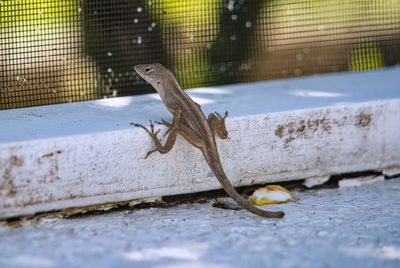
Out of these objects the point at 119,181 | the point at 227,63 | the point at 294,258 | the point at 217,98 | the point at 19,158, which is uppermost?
the point at 227,63

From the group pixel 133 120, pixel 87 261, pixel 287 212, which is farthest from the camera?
pixel 133 120

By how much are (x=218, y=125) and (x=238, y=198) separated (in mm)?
491

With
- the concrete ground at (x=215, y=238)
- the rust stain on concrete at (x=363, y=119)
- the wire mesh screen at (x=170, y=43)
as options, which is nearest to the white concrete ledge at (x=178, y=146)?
the rust stain on concrete at (x=363, y=119)

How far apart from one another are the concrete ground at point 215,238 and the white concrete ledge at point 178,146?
173 mm

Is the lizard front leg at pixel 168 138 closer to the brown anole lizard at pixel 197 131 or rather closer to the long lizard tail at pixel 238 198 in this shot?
the brown anole lizard at pixel 197 131

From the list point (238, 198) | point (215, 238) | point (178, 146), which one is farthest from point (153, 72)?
point (215, 238)

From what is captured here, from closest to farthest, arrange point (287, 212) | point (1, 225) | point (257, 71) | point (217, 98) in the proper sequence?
point (1, 225)
point (287, 212)
point (217, 98)
point (257, 71)

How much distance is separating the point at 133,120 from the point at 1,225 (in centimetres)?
96

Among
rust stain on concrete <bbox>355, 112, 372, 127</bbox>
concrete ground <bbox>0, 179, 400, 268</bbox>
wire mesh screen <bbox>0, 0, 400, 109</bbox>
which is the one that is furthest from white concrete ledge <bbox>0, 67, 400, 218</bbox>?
wire mesh screen <bbox>0, 0, 400, 109</bbox>

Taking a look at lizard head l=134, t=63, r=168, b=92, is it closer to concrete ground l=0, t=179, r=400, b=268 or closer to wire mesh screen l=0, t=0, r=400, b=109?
concrete ground l=0, t=179, r=400, b=268

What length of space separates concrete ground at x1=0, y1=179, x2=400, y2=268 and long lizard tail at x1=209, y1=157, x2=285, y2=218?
4cm

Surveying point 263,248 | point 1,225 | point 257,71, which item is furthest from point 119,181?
point 257,71

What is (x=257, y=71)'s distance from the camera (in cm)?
532

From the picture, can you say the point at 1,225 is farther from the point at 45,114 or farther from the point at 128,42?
the point at 128,42
